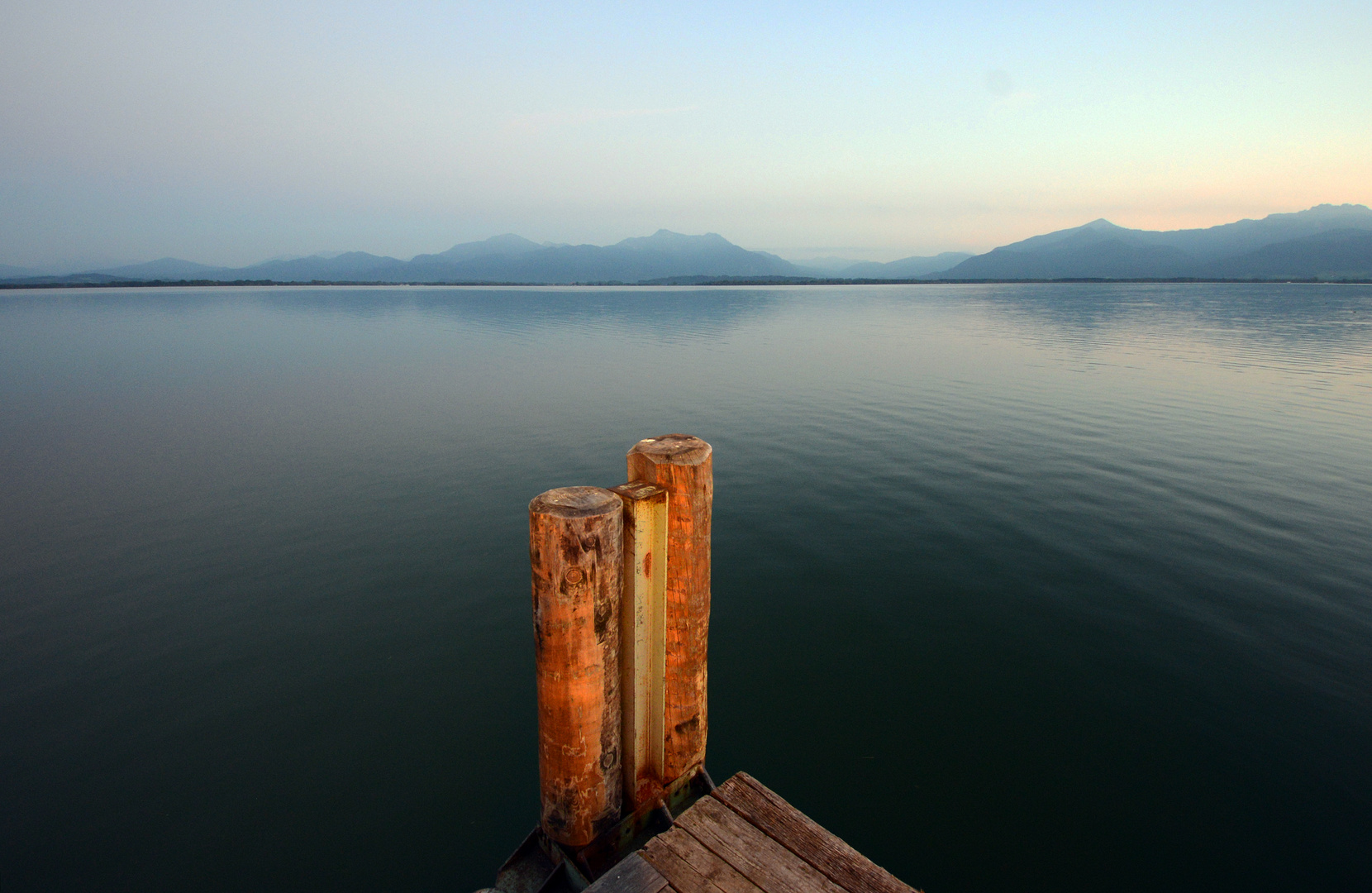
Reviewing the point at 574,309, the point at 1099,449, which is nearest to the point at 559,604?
the point at 1099,449

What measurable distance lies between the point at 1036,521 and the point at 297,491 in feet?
59.9

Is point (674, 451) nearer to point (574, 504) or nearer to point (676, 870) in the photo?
point (574, 504)

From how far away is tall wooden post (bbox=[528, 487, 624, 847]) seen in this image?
4312mm

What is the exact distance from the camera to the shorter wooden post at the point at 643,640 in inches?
196

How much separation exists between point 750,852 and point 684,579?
2105 millimetres

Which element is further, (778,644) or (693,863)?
(778,644)

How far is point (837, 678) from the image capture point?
8734 millimetres

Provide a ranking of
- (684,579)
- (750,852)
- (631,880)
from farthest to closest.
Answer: (684,579) → (750,852) → (631,880)

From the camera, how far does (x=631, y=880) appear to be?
13.5 ft

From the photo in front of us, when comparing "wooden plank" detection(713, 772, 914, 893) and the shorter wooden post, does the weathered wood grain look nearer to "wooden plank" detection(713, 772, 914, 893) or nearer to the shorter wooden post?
"wooden plank" detection(713, 772, 914, 893)

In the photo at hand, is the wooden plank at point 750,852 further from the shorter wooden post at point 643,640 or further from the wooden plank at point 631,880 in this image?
the shorter wooden post at point 643,640

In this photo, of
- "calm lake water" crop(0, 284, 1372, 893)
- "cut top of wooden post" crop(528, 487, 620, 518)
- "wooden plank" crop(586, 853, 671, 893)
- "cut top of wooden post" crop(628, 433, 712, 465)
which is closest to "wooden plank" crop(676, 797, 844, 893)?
"wooden plank" crop(586, 853, 671, 893)

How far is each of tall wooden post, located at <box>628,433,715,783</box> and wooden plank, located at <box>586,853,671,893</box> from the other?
141cm

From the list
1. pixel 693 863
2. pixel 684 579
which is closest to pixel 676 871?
pixel 693 863
